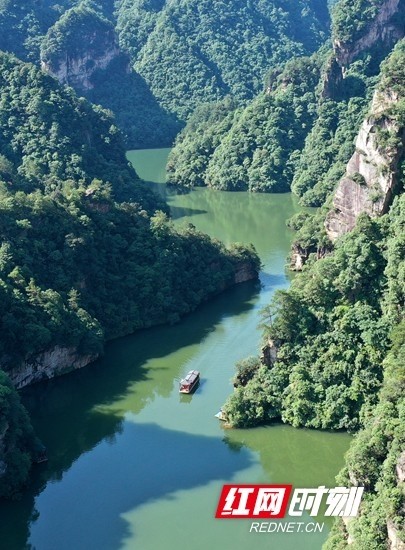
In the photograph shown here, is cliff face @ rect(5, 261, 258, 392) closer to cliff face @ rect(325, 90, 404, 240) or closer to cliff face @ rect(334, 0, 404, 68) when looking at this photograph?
cliff face @ rect(325, 90, 404, 240)

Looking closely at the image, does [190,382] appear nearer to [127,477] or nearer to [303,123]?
[127,477]

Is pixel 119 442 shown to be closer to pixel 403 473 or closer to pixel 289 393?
pixel 289 393

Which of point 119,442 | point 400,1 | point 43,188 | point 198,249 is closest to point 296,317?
point 119,442

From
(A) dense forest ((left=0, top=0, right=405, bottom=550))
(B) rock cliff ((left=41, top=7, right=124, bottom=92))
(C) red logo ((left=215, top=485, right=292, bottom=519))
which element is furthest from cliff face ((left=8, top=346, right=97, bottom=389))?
(B) rock cliff ((left=41, top=7, right=124, bottom=92))

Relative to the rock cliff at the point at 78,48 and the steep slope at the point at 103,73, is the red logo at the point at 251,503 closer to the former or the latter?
the steep slope at the point at 103,73

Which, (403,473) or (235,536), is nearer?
(403,473)

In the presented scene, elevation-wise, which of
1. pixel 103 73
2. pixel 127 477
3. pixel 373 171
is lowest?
pixel 127 477

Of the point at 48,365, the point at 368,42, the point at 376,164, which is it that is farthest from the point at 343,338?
the point at 368,42
